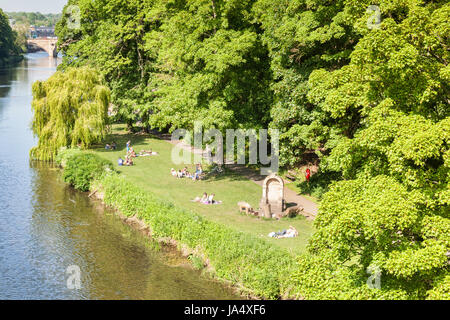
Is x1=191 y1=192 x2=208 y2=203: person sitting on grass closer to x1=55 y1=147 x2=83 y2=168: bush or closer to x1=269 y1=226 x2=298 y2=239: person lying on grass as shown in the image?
x1=269 y1=226 x2=298 y2=239: person lying on grass

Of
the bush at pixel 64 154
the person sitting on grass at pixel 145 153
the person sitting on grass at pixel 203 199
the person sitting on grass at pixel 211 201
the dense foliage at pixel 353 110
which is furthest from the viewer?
the person sitting on grass at pixel 145 153

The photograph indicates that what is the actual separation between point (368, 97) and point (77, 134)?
30616 millimetres

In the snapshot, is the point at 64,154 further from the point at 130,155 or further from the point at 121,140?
the point at 121,140

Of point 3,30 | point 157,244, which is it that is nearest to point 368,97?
point 157,244

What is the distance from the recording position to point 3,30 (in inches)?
5325

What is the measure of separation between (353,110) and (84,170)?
2152 cm

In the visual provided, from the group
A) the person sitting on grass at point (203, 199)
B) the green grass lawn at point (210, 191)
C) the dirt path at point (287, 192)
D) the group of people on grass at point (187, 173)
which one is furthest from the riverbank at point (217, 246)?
the dirt path at point (287, 192)

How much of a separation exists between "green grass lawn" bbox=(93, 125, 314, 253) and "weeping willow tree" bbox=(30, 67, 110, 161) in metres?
2.65

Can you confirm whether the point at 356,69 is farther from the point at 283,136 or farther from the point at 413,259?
the point at 283,136

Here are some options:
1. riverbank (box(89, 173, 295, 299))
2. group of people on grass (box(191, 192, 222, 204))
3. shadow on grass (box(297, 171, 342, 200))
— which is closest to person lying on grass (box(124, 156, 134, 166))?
riverbank (box(89, 173, 295, 299))

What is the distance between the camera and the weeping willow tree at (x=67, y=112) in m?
41.8

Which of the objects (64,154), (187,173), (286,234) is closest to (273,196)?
(286,234)

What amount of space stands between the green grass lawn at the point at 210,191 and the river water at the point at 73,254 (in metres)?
3.45

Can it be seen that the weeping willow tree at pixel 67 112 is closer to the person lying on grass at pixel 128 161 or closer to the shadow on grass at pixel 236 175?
the person lying on grass at pixel 128 161
